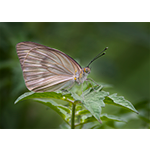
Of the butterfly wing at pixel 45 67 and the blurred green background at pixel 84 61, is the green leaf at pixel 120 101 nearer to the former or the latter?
the blurred green background at pixel 84 61

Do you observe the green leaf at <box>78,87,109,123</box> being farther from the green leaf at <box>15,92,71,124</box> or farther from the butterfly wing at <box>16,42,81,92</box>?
the butterfly wing at <box>16,42,81,92</box>

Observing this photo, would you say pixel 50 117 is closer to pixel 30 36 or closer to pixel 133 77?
pixel 30 36

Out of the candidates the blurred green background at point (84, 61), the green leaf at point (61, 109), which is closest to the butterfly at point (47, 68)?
the blurred green background at point (84, 61)

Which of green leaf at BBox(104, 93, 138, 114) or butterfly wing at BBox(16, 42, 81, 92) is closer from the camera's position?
green leaf at BBox(104, 93, 138, 114)

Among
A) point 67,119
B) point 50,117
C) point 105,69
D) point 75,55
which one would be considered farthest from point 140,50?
point 67,119

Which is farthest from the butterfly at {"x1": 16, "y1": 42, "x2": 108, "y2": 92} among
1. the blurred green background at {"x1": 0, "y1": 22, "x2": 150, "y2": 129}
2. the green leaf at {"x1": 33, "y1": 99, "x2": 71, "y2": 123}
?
the green leaf at {"x1": 33, "y1": 99, "x2": 71, "y2": 123}

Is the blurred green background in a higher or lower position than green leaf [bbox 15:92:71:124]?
higher
